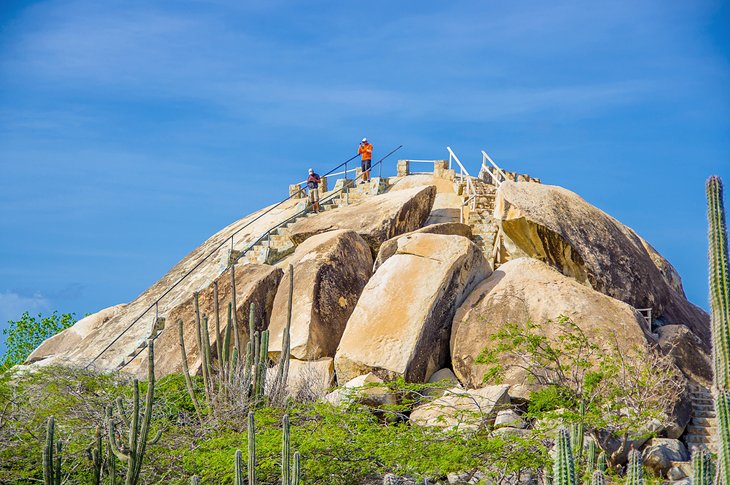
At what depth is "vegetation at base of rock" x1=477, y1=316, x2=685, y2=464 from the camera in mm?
21219

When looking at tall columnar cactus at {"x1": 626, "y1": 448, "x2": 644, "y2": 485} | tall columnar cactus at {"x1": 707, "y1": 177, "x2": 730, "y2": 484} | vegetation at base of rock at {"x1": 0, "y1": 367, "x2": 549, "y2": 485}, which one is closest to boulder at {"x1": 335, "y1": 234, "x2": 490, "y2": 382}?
vegetation at base of rock at {"x1": 0, "y1": 367, "x2": 549, "y2": 485}

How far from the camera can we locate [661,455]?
21.9 m

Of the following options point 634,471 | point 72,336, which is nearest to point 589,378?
point 634,471

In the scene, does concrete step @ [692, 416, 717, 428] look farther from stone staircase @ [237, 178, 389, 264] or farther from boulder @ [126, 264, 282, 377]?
stone staircase @ [237, 178, 389, 264]

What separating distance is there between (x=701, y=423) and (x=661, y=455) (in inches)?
99.4

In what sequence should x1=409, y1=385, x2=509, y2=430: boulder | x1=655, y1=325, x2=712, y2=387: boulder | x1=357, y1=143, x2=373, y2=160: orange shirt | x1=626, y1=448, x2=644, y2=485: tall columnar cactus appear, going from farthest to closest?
x1=357, y1=143, x2=373, y2=160: orange shirt, x1=655, y1=325, x2=712, y2=387: boulder, x1=409, y1=385, x2=509, y2=430: boulder, x1=626, y1=448, x2=644, y2=485: tall columnar cactus

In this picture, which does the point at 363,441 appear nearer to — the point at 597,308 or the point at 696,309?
the point at 597,308

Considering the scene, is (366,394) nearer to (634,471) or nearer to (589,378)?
(589,378)

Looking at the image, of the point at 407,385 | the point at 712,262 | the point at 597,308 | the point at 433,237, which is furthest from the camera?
the point at 433,237

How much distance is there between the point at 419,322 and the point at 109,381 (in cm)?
665

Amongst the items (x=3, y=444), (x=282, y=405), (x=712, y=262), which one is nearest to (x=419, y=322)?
(x=282, y=405)

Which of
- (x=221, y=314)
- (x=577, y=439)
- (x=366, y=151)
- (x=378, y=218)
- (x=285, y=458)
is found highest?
(x=366, y=151)

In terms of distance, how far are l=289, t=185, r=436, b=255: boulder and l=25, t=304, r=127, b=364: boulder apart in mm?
6759

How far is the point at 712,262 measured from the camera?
10.5 m
